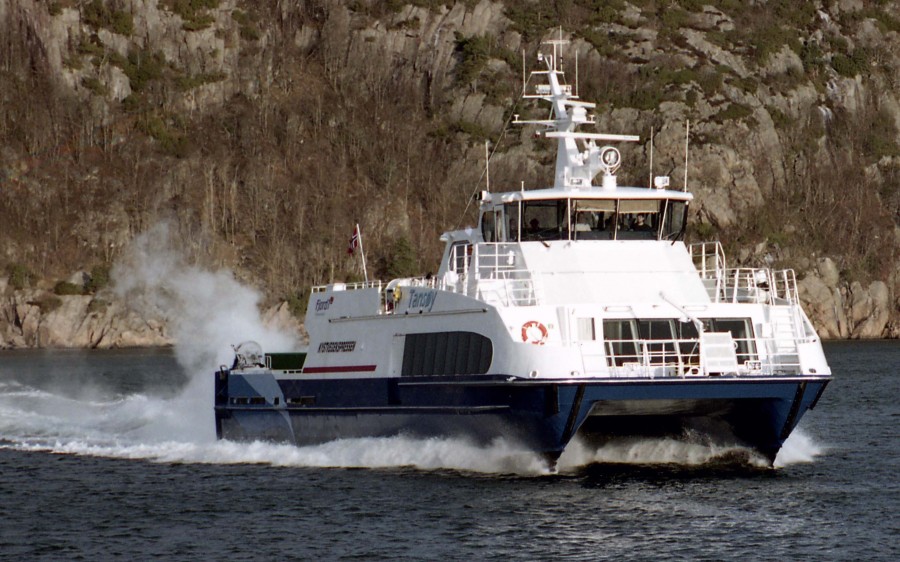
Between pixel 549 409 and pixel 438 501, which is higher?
pixel 549 409

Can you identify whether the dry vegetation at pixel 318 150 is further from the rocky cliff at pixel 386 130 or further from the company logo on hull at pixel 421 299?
the company logo on hull at pixel 421 299

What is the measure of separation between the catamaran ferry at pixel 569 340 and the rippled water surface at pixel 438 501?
2.56 ft

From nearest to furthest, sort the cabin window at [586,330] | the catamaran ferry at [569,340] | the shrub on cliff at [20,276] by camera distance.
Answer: the catamaran ferry at [569,340]
the cabin window at [586,330]
the shrub on cliff at [20,276]

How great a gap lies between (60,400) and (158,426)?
1173 cm

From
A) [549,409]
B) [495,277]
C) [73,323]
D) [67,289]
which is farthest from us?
[67,289]

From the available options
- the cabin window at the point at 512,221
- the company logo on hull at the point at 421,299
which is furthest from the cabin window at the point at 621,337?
the company logo on hull at the point at 421,299

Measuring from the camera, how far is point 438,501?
2627cm

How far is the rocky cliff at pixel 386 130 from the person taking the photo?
4181 inches

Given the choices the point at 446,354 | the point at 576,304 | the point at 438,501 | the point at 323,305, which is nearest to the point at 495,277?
the point at 446,354

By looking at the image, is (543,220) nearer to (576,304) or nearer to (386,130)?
(576,304)

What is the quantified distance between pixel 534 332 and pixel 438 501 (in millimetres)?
3644

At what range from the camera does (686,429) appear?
1163 inches

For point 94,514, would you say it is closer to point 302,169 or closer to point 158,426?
point 158,426

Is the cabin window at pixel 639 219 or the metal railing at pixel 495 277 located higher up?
the cabin window at pixel 639 219
